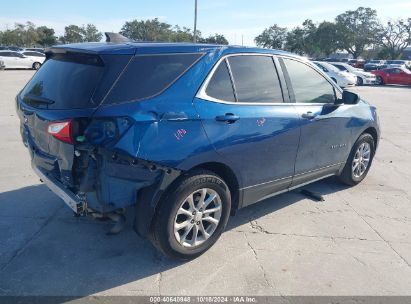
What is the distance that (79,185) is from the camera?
297 cm

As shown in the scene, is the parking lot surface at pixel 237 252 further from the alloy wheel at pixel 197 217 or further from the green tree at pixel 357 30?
the green tree at pixel 357 30

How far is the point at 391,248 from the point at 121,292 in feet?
8.76

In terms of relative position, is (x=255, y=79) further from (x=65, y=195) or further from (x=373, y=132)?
(x=373, y=132)

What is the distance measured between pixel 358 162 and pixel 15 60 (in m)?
31.4

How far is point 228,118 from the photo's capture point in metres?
3.32

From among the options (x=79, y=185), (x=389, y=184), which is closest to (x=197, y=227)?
(x=79, y=185)

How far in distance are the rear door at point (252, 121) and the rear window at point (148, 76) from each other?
0.28 m

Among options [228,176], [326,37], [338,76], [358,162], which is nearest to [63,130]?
[228,176]

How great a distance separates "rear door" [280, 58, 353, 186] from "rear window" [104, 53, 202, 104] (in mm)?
1430

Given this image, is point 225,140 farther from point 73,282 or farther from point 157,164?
point 73,282

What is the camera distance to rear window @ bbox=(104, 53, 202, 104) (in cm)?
287

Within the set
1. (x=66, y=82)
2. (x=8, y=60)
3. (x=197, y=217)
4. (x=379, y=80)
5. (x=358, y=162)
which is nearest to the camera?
(x=66, y=82)

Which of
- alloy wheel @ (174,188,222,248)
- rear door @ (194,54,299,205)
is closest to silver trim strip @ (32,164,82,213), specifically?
alloy wheel @ (174,188,222,248)

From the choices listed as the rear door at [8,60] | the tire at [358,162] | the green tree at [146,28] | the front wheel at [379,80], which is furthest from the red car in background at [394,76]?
the green tree at [146,28]
